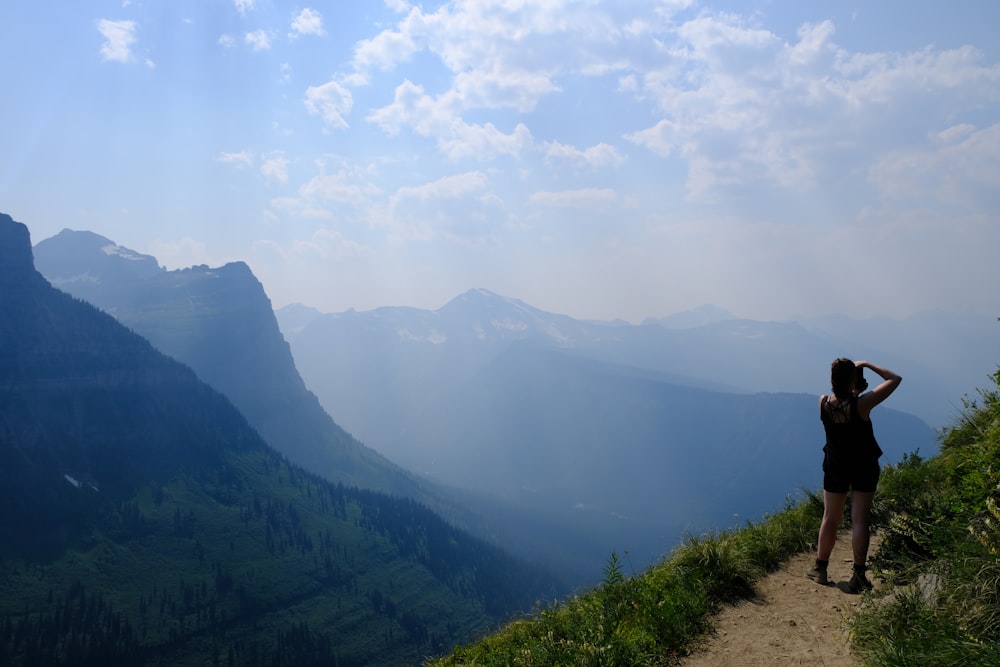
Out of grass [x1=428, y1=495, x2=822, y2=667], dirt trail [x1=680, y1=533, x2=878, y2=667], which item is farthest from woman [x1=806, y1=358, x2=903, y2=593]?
grass [x1=428, y1=495, x2=822, y2=667]

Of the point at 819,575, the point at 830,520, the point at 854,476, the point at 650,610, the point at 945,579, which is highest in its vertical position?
the point at 854,476

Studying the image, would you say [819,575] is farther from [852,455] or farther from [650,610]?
[650,610]

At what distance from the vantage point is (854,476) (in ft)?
28.6

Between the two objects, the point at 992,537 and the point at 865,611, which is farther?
the point at 865,611

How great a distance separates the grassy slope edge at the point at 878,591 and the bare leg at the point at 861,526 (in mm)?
409

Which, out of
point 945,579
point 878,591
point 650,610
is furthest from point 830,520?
point 650,610

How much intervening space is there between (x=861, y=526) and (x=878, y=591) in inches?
35.0

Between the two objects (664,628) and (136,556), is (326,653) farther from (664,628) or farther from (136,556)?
(664,628)

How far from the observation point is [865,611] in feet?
23.3

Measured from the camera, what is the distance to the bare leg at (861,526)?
26.9 ft

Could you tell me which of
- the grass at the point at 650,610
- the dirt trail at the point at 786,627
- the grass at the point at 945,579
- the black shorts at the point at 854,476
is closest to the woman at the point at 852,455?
the black shorts at the point at 854,476

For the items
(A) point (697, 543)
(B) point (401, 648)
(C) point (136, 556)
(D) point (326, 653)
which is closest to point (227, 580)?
(C) point (136, 556)

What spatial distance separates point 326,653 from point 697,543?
638 feet

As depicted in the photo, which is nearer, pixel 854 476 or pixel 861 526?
pixel 861 526
